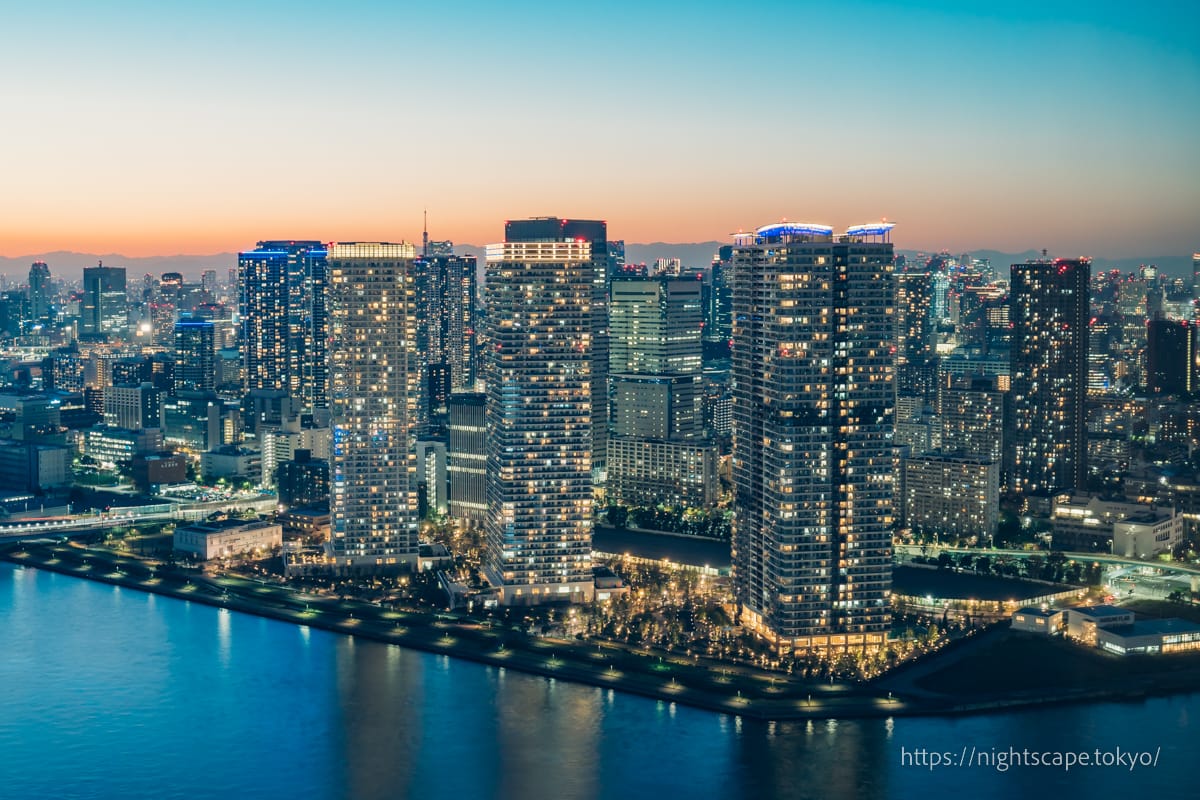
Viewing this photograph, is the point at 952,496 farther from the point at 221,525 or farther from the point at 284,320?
the point at 284,320

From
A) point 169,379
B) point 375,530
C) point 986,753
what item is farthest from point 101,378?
point 986,753

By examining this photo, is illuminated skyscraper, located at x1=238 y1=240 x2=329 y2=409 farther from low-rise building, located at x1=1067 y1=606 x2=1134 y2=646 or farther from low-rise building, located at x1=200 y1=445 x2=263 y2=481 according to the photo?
low-rise building, located at x1=1067 y1=606 x2=1134 y2=646

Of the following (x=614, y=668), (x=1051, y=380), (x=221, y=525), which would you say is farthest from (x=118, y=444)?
(x=1051, y=380)

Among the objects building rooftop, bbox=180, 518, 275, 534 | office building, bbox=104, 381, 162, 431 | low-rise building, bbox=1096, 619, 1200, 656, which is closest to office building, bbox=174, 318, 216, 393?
office building, bbox=104, 381, 162, 431

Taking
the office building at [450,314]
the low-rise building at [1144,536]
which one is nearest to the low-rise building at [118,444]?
the office building at [450,314]

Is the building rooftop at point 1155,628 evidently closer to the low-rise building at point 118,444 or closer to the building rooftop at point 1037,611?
the building rooftop at point 1037,611
